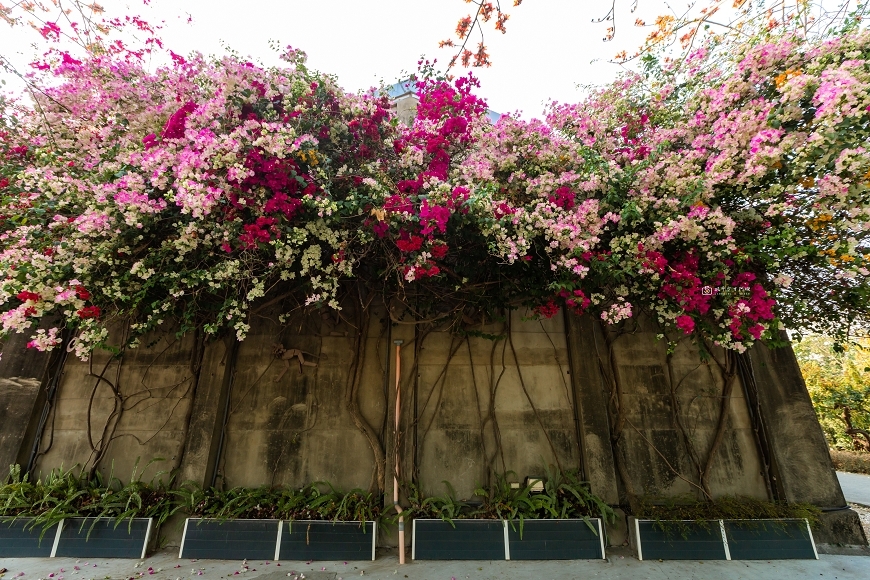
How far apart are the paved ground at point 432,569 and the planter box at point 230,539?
0.08m

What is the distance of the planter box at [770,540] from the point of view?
4.12 m

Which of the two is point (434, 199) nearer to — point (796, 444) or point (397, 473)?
point (397, 473)

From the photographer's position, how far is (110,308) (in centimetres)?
409

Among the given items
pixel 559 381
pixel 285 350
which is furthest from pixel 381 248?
pixel 559 381

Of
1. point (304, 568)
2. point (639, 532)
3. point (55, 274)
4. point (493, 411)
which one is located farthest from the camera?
point (493, 411)

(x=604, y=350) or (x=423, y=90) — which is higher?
(x=423, y=90)

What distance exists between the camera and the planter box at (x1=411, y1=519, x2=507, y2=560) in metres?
4.12

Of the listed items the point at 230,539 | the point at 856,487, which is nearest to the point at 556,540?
the point at 230,539

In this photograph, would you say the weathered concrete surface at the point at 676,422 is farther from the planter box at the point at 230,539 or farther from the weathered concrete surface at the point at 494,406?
the planter box at the point at 230,539

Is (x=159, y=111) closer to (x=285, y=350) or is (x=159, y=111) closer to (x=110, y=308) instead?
(x=110, y=308)

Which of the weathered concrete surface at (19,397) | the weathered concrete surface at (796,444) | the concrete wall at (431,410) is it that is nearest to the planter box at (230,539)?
the concrete wall at (431,410)

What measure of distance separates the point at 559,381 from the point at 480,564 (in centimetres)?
223

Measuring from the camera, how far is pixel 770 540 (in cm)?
416

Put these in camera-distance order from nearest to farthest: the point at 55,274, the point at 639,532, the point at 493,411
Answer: the point at 55,274, the point at 639,532, the point at 493,411
